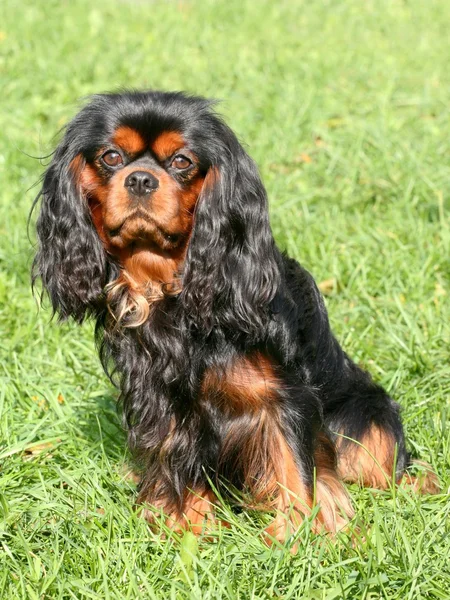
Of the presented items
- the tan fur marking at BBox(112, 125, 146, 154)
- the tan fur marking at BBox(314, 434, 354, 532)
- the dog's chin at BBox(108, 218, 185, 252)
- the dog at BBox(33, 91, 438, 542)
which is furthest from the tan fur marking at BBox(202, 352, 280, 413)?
the tan fur marking at BBox(112, 125, 146, 154)

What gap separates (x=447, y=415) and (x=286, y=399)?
0.95 metres

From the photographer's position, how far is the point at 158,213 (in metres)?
3.14

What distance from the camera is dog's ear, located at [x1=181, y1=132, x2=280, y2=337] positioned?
3238 millimetres

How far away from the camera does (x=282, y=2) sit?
1123 centimetres

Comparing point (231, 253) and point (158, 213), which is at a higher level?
point (158, 213)

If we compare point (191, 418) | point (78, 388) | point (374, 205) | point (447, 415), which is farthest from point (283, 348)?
point (374, 205)

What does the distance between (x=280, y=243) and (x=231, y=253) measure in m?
2.26

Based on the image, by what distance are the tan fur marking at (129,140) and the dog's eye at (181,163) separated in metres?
0.12

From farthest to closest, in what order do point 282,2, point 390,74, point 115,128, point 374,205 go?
1. point 282,2
2. point 390,74
3. point 374,205
4. point 115,128

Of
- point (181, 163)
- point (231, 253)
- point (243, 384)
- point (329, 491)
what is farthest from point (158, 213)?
point (329, 491)

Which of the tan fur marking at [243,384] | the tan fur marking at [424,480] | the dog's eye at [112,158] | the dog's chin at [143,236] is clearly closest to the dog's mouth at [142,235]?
the dog's chin at [143,236]

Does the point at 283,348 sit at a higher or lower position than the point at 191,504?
higher

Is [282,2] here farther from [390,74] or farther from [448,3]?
[390,74]

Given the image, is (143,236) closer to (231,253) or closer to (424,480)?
(231,253)
